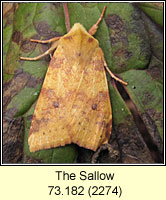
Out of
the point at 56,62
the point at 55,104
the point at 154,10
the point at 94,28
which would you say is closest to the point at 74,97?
the point at 55,104

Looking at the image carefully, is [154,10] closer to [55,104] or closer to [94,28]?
[94,28]

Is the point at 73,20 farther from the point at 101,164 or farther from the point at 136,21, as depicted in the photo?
the point at 101,164

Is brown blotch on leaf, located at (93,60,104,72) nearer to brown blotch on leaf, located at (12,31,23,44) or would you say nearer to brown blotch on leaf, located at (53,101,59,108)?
brown blotch on leaf, located at (53,101,59,108)

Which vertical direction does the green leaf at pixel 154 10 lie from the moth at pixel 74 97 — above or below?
above

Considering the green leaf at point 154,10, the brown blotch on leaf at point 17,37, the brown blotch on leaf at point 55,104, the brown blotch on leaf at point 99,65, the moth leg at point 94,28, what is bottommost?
the brown blotch on leaf at point 55,104

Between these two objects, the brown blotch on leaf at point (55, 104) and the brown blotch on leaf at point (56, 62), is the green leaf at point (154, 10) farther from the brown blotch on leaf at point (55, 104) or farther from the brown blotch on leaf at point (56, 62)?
the brown blotch on leaf at point (55, 104)

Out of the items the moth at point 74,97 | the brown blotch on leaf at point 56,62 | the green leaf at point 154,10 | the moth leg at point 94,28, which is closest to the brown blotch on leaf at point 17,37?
the moth at point 74,97

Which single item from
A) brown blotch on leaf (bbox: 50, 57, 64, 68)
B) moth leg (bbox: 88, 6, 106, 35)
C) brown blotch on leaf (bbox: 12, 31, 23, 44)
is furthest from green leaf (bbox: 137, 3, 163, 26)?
brown blotch on leaf (bbox: 12, 31, 23, 44)

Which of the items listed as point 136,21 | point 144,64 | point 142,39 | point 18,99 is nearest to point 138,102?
point 144,64
